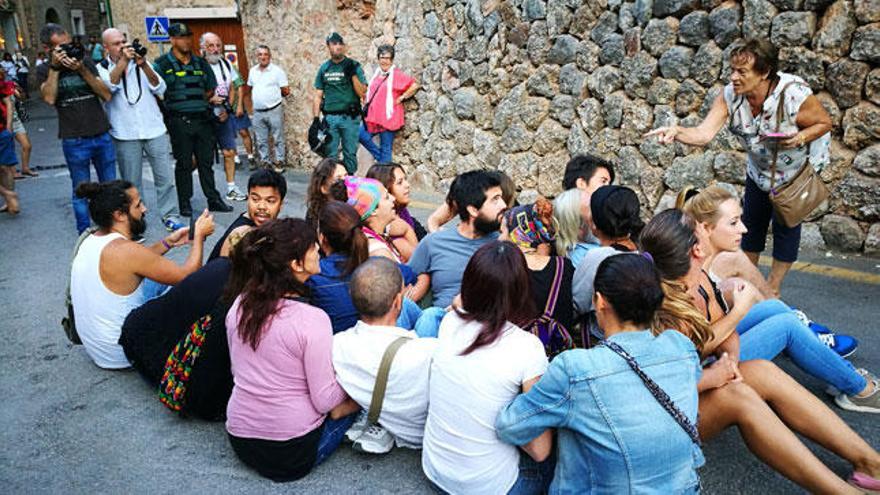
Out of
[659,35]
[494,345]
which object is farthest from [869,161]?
[494,345]

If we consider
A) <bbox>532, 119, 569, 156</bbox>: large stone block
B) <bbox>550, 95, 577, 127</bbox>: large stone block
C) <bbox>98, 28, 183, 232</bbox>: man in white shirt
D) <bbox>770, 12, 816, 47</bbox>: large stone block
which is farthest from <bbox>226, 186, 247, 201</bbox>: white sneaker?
<bbox>770, 12, 816, 47</bbox>: large stone block

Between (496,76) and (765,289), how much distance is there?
195 inches

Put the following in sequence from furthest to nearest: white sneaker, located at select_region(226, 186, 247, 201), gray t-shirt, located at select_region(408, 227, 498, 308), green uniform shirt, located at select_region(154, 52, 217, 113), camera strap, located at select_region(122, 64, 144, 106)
A: white sneaker, located at select_region(226, 186, 247, 201)
green uniform shirt, located at select_region(154, 52, 217, 113)
camera strap, located at select_region(122, 64, 144, 106)
gray t-shirt, located at select_region(408, 227, 498, 308)

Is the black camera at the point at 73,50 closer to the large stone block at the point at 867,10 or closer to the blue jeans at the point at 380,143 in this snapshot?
the blue jeans at the point at 380,143

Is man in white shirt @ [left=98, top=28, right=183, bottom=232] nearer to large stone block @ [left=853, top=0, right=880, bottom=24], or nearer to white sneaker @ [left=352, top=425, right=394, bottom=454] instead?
white sneaker @ [left=352, top=425, right=394, bottom=454]

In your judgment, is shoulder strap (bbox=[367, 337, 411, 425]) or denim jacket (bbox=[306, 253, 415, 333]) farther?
denim jacket (bbox=[306, 253, 415, 333])

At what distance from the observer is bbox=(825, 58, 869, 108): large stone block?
4.89 m

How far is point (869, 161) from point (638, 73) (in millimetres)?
2118

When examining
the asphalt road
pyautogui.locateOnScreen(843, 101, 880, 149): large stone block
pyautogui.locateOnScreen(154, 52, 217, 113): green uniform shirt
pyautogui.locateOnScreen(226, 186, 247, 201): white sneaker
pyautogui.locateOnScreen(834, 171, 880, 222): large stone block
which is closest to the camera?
the asphalt road

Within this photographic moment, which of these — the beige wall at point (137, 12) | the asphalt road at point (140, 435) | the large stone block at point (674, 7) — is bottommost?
the asphalt road at point (140, 435)

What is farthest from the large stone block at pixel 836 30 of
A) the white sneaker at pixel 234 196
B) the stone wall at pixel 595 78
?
the white sneaker at pixel 234 196

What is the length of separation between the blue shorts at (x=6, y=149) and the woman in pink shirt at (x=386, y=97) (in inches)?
161

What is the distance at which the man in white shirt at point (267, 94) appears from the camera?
9109 mm

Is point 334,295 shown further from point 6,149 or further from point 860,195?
point 6,149
